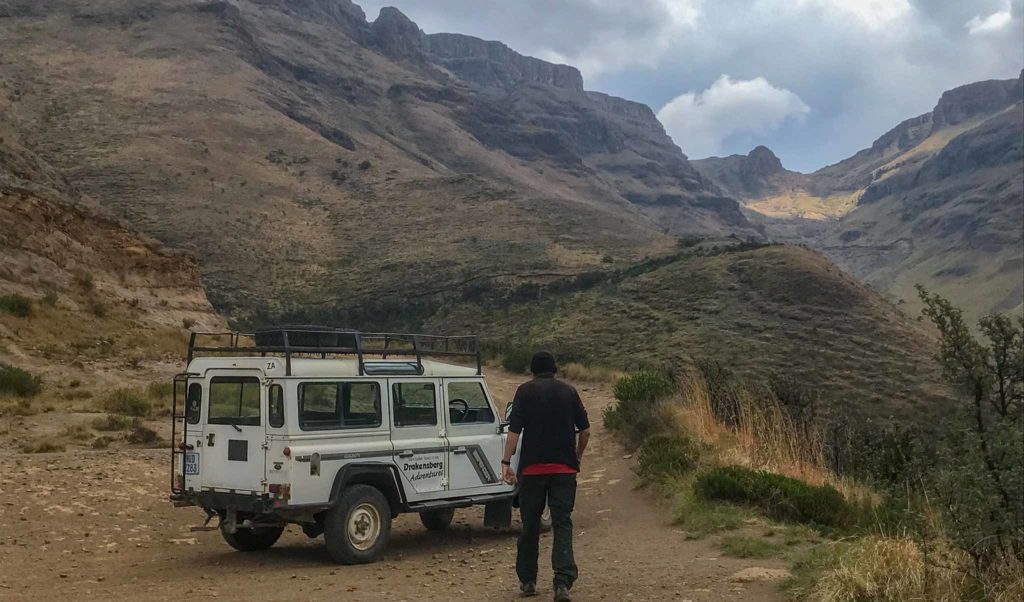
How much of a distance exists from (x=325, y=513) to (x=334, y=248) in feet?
172

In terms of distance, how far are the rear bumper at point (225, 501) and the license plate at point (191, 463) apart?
0.20 meters

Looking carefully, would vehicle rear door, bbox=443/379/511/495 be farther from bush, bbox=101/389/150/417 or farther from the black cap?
bush, bbox=101/389/150/417

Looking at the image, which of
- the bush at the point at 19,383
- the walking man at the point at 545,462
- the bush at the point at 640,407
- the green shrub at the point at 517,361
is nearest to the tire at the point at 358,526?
the walking man at the point at 545,462

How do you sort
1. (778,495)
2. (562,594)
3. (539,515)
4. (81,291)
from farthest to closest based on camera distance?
(81,291)
(778,495)
(539,515)
(562,594)

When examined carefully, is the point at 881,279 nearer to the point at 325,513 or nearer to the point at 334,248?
the point at 334,248

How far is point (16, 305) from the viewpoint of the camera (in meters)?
20.4

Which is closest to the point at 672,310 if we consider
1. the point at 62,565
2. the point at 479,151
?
the point at 62,565

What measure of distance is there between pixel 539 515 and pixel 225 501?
3253 mm

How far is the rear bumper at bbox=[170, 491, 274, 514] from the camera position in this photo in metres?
7.40

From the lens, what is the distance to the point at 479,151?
129 meters

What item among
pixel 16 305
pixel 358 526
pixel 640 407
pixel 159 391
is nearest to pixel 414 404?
pixel 358 526

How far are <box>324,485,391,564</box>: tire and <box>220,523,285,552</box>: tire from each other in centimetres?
117

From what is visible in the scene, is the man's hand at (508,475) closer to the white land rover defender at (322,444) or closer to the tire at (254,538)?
the white land rover defender at (322,444)

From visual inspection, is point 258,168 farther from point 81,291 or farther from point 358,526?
point 358,526
